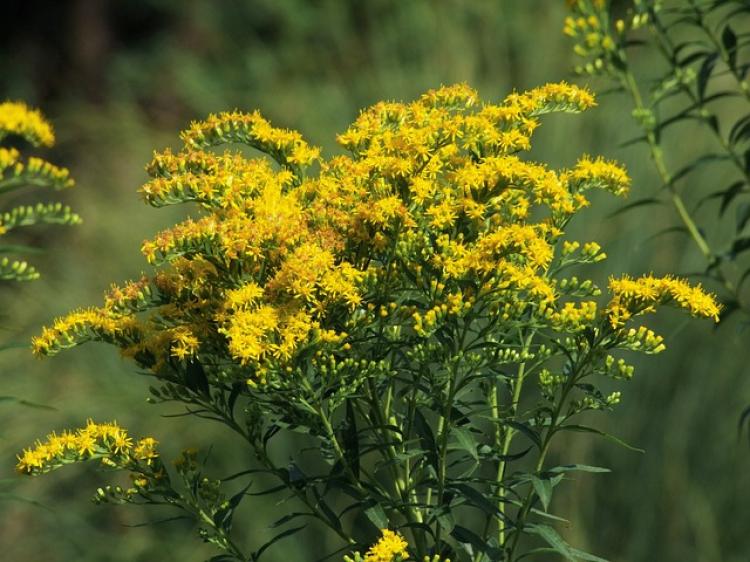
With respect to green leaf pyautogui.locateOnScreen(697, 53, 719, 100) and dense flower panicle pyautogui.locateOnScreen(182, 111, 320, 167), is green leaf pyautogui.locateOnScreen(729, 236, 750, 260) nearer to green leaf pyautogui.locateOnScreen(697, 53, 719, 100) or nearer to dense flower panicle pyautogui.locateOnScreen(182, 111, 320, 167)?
green leaf pyautogui.locateOnScreen(697, 53, 719, 100)

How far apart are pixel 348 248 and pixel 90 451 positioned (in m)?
0.65

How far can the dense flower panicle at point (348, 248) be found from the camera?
2230 mm

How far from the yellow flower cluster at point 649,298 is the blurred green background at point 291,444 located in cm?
128

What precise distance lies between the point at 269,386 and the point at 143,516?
4443 mm

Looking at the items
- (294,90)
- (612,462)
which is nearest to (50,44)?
(294,90)

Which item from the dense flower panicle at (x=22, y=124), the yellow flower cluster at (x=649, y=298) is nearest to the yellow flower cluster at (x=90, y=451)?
the dense flower panicle at (x=22, y=124)

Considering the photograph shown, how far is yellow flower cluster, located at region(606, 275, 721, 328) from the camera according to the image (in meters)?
2.32

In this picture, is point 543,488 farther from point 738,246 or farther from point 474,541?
point 738,246

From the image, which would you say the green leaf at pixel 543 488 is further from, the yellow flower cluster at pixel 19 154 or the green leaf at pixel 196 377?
the yellow flower cluster at pixel 19 154

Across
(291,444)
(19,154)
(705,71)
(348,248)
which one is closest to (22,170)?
(19,154)

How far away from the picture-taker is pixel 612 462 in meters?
5.63

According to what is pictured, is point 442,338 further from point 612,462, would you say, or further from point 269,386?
point 612,462

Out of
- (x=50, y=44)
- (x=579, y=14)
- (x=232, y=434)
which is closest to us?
(x=579, y=14)

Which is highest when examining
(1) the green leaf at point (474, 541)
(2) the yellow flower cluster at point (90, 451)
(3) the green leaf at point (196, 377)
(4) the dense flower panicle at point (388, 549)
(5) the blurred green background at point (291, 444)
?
(5) the blurred green background at point (291, 444)
